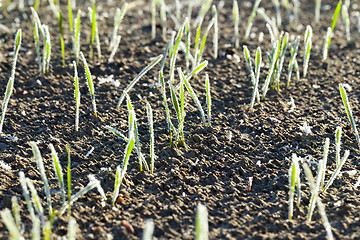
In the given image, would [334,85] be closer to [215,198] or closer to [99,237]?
[215,198]

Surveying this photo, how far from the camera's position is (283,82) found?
6.31ft

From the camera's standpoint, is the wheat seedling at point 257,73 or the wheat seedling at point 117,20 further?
the wheat seedling at point 117,20

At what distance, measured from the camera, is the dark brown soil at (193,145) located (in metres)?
1.18

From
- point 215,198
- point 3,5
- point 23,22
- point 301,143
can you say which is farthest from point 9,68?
point 301,143

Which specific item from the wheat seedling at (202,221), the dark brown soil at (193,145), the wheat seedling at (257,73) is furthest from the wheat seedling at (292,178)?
the wheat seedling at (257,73)

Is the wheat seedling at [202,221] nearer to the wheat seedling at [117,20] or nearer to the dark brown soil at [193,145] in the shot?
the dark brown soil at [193,145]

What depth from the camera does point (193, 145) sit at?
1493 millimetres

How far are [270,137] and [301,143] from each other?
111 millimetres

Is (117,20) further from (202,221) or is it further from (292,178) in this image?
(202,221)

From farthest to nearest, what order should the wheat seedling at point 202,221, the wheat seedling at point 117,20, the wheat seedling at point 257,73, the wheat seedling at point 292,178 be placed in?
the wheat seedling at point 117,20, the wheat seedling at point 257,73, the wheat seedling at point 292,178, the wheat seedling at point 202,221

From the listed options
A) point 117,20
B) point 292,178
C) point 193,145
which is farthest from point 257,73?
point 117,20

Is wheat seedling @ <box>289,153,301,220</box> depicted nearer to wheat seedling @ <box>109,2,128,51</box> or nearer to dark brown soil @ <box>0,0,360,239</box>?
dark brown soil @ <box>0,0,360,239</box>

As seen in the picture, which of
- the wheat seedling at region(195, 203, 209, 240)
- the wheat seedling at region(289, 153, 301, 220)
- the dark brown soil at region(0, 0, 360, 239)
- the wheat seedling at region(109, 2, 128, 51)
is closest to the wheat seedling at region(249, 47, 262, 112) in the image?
the dark brown soil at region(0, 0, 360, 239)

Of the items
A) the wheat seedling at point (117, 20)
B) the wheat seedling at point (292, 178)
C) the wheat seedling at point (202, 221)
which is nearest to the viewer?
the wheat seedling at point (202, 221)
